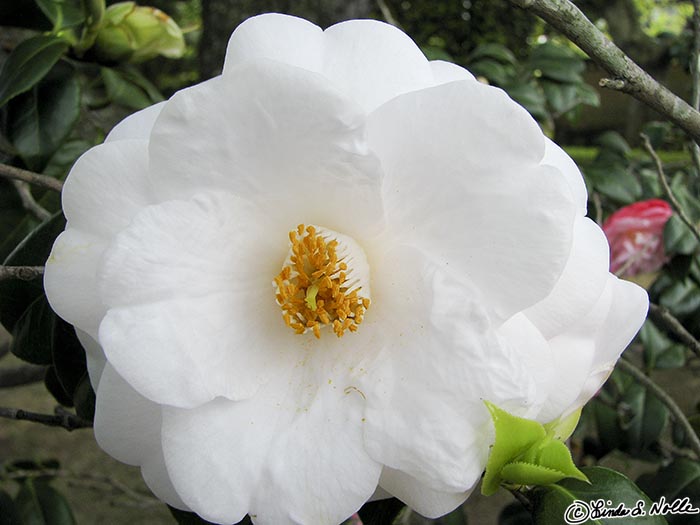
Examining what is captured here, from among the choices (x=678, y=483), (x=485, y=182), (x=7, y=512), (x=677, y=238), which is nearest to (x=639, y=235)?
Answer: (x=677, y=238)

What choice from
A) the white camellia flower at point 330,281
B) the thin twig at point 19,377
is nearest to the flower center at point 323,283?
the white camellia flower at point 330,281

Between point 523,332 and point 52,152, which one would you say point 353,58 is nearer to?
point 523,332

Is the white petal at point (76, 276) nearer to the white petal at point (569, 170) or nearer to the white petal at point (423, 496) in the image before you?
the white petal at point (423, 496)

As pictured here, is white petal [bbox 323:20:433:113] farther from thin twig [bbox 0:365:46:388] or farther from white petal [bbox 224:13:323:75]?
thin twig [bbox 0:365:46:388]

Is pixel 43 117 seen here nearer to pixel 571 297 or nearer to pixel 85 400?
pixel 85 400

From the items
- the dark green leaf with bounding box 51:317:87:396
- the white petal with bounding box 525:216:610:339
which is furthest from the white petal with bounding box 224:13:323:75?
the dark green leaf with bounding box 51:317:87:396

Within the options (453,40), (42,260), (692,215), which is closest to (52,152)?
(42,260)
